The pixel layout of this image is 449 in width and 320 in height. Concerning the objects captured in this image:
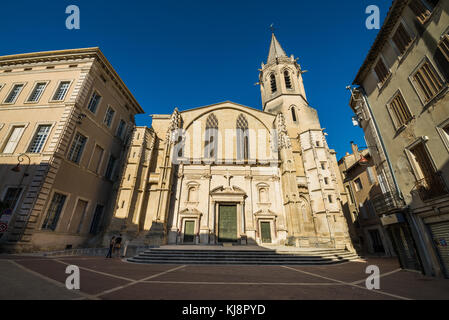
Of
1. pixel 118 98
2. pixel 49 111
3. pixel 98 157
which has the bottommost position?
pixel 98 157

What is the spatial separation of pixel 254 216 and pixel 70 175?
51.3 ft

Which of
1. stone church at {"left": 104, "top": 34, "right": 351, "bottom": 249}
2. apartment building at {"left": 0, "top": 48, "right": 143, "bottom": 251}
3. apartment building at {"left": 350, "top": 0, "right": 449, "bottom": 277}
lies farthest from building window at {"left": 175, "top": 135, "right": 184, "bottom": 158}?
apartment building at {"left": 350, "top": 0, "right": 449, "bottom": 277}

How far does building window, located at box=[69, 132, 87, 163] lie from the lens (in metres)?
14.0

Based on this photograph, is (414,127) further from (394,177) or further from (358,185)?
(358,185)

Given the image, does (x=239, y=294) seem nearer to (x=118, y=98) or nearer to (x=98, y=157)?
(x=98, y=157)

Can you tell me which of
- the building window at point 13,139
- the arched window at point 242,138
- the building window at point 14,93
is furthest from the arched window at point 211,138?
the building window at point 14,93

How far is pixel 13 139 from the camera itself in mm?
13531

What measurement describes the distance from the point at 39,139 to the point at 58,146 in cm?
237

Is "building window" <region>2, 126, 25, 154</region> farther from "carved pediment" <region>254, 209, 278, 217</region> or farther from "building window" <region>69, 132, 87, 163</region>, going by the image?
"carved pediment" <region>254, 209, 278, 217</region>

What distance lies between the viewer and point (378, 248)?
62.5 feet

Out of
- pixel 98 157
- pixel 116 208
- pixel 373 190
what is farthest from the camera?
pixel 373 190

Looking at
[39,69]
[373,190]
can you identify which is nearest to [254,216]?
[373,190]

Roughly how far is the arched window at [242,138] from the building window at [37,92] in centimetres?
1883

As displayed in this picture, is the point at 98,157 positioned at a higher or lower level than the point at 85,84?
lower
